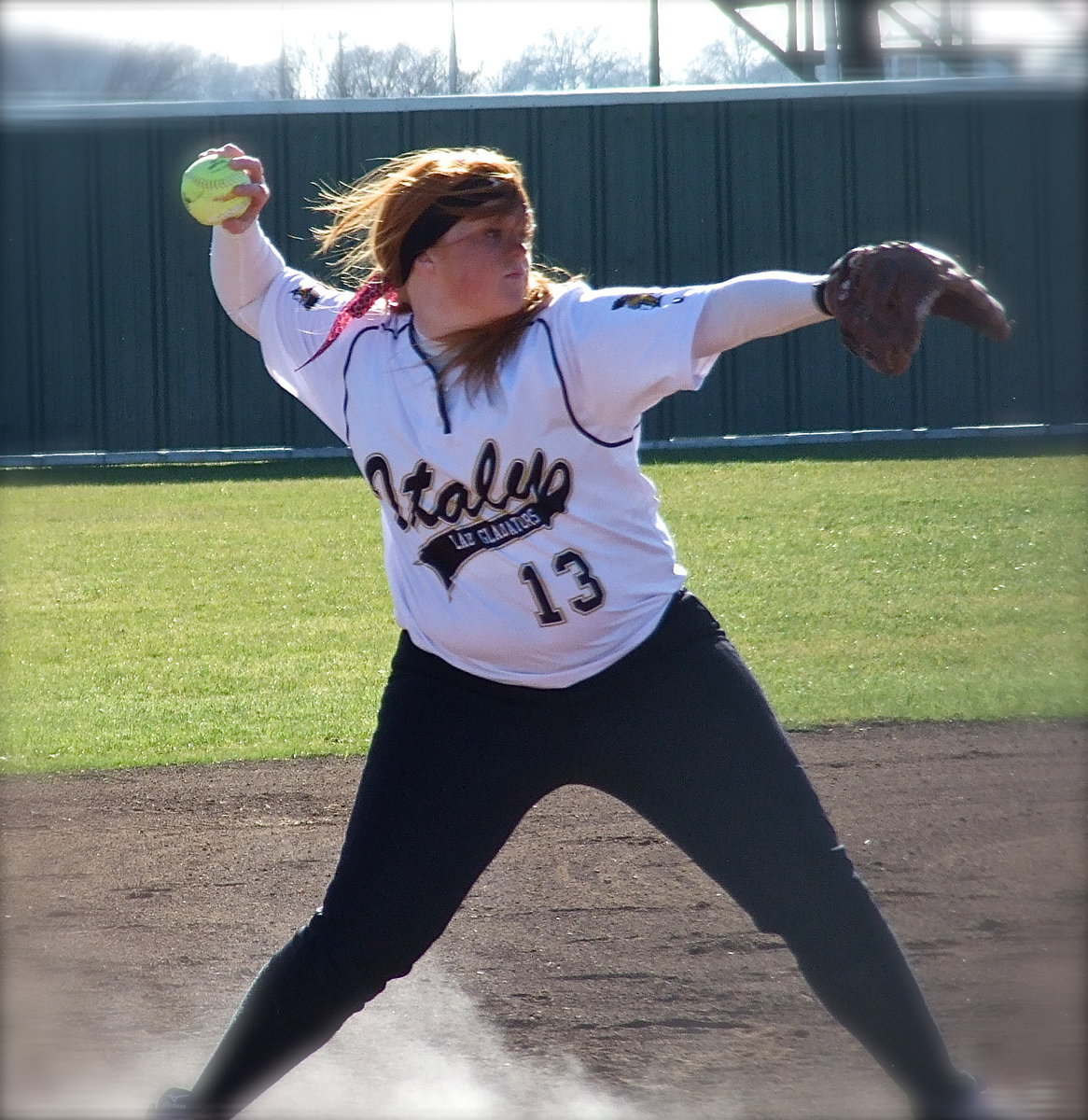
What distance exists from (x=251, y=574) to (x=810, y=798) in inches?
277

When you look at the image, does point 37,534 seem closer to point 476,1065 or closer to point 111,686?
point 111,686

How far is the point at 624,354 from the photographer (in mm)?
2297

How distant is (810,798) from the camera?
245 cm

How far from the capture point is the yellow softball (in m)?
2.75

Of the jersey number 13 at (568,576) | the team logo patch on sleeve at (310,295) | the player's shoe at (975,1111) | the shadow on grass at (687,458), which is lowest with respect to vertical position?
the player's shoe at (975,1111)

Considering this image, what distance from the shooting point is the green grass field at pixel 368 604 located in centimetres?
614

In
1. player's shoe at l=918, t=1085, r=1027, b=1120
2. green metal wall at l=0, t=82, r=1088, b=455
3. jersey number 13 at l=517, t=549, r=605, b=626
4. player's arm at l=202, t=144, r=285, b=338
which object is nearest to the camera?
player's shoe at l=918, t=1085, r=1027, b=1120

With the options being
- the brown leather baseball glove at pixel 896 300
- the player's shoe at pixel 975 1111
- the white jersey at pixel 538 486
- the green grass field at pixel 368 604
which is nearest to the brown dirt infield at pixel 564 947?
the player's shoe at pixel 975 1111

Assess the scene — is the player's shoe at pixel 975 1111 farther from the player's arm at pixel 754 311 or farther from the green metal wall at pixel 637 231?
the green metal wall at pixel 637 231

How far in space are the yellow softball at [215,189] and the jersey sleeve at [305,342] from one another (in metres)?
0.18

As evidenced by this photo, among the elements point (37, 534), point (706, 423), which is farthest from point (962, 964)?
point (706, 423)

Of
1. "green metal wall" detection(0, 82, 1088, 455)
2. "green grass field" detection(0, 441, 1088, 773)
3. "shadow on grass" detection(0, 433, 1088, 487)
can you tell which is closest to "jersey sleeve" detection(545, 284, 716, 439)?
"green grass field" detection(0, 441, 1088, 773)

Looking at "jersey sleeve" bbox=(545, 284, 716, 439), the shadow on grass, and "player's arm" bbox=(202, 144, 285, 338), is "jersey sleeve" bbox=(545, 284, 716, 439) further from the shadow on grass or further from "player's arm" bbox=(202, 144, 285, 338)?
the shadow on grass

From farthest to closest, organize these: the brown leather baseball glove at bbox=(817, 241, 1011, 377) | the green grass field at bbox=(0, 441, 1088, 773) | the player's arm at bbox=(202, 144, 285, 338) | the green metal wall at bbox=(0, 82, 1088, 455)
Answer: the green metal wall at bbox=(0, 82, 1088, 455) < the green grass field at bbox=(0, 441, 1088, 773) < the player's arm at bbox=(202, 144, 285, 338) < the brown leather baseball glove at bbox=(817, 241, 1011, 377)
